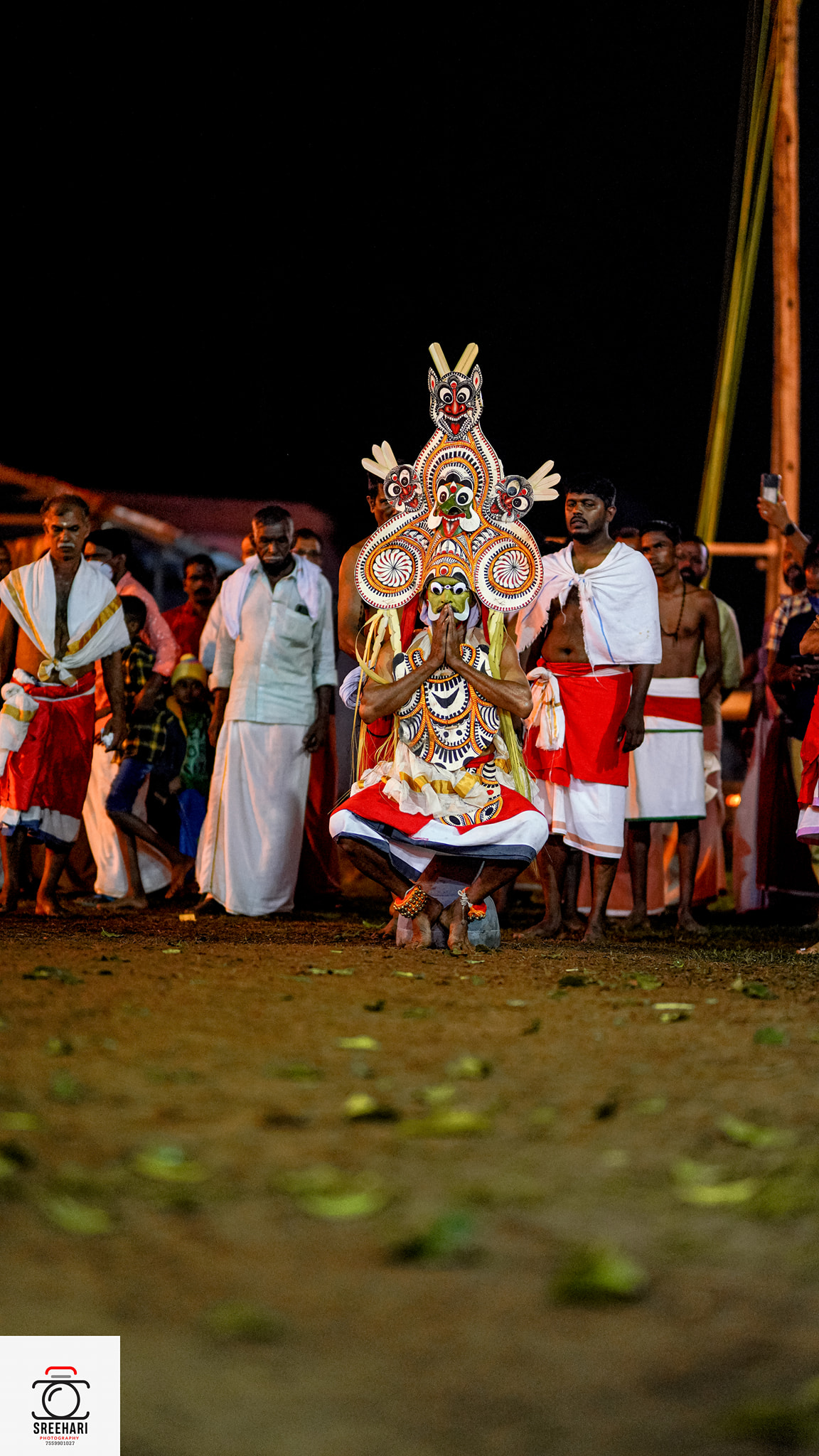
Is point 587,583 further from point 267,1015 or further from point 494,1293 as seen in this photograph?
point 494,1293

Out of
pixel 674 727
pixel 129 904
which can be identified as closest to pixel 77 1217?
pixel 129 904

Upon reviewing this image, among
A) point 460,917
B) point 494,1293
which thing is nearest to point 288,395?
point 460,917

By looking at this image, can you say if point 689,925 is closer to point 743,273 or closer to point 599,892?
point 599,892

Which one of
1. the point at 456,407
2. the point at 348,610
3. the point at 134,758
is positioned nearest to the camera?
the point at 456,407

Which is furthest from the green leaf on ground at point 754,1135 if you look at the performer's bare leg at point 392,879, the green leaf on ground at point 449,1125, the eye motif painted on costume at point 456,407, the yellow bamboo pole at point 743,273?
the yellow bamboo pole at point 743,273

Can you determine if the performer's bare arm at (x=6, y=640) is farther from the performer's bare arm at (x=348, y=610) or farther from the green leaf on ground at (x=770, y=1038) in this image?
the green leaf on ground at (x=770, y=1038)

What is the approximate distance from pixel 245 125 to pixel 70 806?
24.4 ft

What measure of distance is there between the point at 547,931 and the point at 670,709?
5.93 ft

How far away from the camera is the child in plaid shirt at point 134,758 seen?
8.37 meters

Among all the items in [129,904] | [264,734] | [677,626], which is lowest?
[129,904]

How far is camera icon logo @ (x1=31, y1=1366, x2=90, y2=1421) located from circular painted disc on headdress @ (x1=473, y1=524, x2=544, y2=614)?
4.53 meters

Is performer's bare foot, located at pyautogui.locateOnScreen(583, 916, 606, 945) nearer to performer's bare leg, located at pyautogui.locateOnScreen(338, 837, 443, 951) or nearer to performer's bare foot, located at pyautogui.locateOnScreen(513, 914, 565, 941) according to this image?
performer's bare foot, located at pyautogui.locateOnScreen(513, 914, 565, 941)

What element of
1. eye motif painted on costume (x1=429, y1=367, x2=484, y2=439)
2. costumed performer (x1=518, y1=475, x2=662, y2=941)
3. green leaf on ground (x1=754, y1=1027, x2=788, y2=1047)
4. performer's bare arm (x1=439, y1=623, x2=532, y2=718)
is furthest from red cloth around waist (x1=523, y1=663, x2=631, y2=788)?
green leaf on ground (x1=754, y1=1027, x2=788, y2=1047)

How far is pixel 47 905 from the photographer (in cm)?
775
